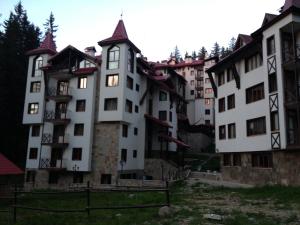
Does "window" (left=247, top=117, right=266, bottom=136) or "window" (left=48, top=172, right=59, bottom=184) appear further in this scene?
"window" (left=48, top=172, right=59, bottom=184)

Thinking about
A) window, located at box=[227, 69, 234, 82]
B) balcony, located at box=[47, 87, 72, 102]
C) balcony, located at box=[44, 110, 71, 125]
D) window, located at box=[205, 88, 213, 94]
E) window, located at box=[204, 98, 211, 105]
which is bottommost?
balcony, located at box=[44, 110, 71, 125]

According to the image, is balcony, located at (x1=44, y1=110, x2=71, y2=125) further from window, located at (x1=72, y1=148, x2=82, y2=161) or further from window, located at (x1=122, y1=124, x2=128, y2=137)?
window, located at (x1=122, y1=124, x2=128, y2=137)

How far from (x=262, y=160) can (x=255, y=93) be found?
20.8 feet

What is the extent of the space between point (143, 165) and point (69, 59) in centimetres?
1687

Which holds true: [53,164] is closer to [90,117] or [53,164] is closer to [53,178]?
[53,178]

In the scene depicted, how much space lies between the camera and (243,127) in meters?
32.4

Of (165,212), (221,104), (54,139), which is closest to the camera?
(165,212)

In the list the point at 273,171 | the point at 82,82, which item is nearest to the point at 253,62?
the point at 273,171

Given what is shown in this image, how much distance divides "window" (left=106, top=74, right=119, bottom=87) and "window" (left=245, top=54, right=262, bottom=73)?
1549 centimetres

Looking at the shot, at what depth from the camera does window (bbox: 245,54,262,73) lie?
3080cm

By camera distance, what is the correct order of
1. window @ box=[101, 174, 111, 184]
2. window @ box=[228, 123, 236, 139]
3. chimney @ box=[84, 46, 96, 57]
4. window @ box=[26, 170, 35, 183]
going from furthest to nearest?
chimney @ box=[84, 46, 96, 57] < window @ box=[26, 170, 35, 183] < window @ box=[101, 174, 111, 184] < window @ box=[228, 123, 236, 139]

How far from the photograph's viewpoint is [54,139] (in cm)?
4225

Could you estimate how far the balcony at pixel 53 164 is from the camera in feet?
131

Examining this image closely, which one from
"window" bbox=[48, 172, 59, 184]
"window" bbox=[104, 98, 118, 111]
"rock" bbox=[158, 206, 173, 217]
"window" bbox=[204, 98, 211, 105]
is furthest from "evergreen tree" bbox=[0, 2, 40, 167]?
"window" bbox=[204, 98, 211, 105]
